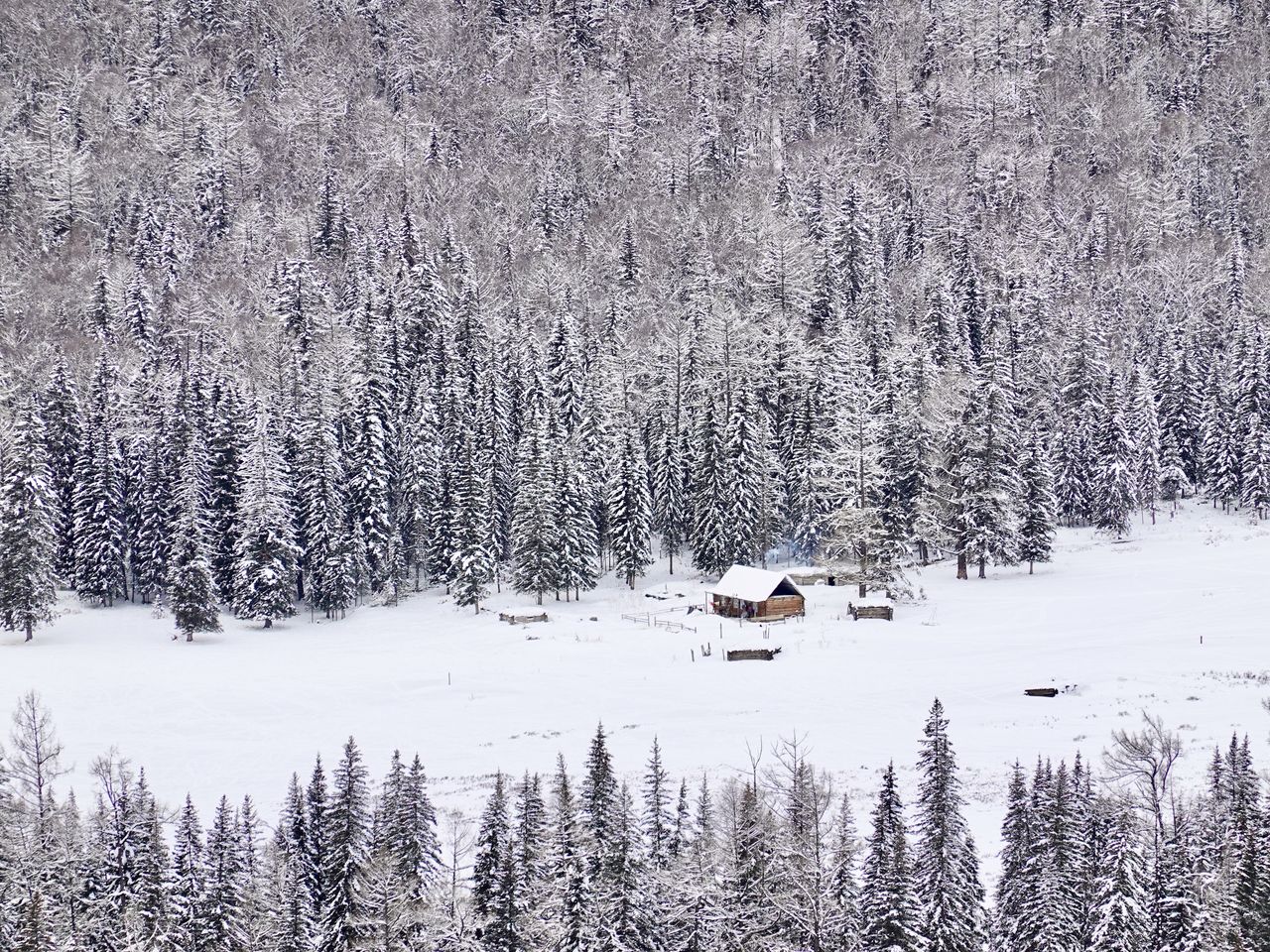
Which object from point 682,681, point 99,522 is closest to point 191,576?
point 99,522

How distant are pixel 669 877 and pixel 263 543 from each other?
189 feet

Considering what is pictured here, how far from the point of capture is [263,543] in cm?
8294

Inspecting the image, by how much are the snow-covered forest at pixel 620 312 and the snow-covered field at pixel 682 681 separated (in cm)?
538

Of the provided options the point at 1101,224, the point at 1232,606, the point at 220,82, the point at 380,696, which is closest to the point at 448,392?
the point at 380,696

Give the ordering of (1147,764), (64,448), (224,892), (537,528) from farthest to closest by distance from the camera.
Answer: (64,448)
(537,528)
(1147,764)
(224,892)

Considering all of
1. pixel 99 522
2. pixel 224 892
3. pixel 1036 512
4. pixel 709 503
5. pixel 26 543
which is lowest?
pixel 224 892

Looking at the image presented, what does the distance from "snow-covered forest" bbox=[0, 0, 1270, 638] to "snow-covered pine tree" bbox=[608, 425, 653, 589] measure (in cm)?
31

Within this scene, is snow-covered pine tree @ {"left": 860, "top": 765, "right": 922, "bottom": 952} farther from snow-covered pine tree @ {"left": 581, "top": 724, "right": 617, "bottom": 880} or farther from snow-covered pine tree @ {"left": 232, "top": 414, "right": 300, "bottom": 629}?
snow-covered pine tree @ {"left": 232, "top": 414, "right": 300, "bottom": 629}

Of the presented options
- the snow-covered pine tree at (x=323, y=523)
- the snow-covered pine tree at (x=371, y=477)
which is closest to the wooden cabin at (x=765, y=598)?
the snow-covered pine tree at (x=371, y=477)

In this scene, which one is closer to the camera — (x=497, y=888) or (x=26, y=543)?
(x=497, y=888)

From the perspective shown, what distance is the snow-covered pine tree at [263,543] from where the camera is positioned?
81.8 meters

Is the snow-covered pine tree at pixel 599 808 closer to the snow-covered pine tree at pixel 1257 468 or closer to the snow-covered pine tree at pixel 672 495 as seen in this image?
the snow-covered pine tree at pixel 672 495

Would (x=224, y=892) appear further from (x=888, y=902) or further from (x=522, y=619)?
(x=522, y=619)

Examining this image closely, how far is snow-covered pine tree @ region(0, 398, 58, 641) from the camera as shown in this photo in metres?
77.0
